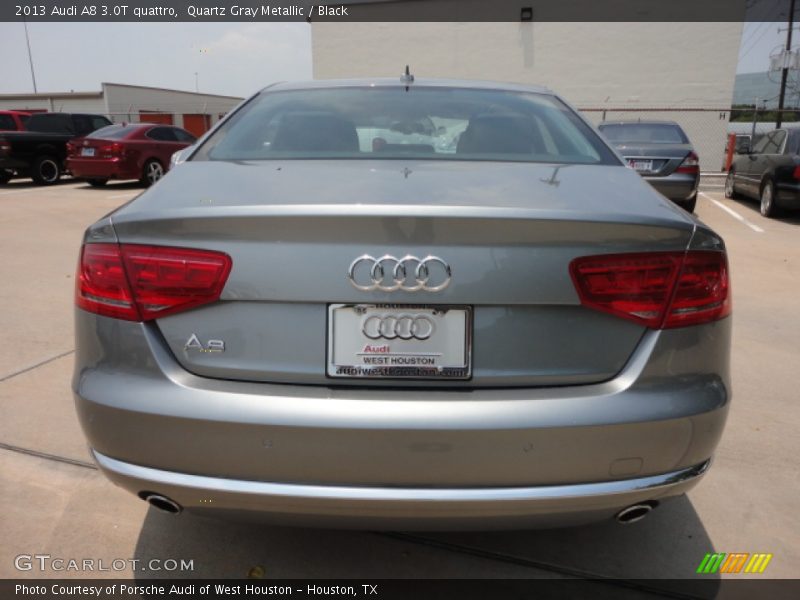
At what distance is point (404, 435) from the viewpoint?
152 cm

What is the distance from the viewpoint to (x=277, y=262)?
1.53 m

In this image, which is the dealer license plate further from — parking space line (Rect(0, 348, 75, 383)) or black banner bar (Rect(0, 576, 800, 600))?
black banner bar (Rect(0, 576, 800, 600))

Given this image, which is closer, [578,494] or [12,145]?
[578,494]

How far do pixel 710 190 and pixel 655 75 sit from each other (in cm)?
841

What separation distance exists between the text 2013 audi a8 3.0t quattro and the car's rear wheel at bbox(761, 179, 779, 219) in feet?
31.2

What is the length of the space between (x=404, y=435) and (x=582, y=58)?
78.4ft

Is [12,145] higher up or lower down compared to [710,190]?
higher up

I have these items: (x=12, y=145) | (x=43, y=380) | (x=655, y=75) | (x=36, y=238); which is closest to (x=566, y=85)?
(x=655, y=75)

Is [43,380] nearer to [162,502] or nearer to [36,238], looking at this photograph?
[162,502]

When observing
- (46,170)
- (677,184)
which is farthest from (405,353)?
(46,170)

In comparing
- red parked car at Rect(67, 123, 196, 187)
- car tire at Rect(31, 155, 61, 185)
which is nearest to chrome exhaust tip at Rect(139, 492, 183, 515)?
red parked car at Rect(67, 123, 196, 187)

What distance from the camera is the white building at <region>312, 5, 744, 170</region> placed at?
21516mm

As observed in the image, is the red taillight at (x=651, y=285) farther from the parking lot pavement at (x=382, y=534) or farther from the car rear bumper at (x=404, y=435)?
the parking lot pavement at (x=382, y=534)

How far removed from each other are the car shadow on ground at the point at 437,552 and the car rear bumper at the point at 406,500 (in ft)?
1.68
